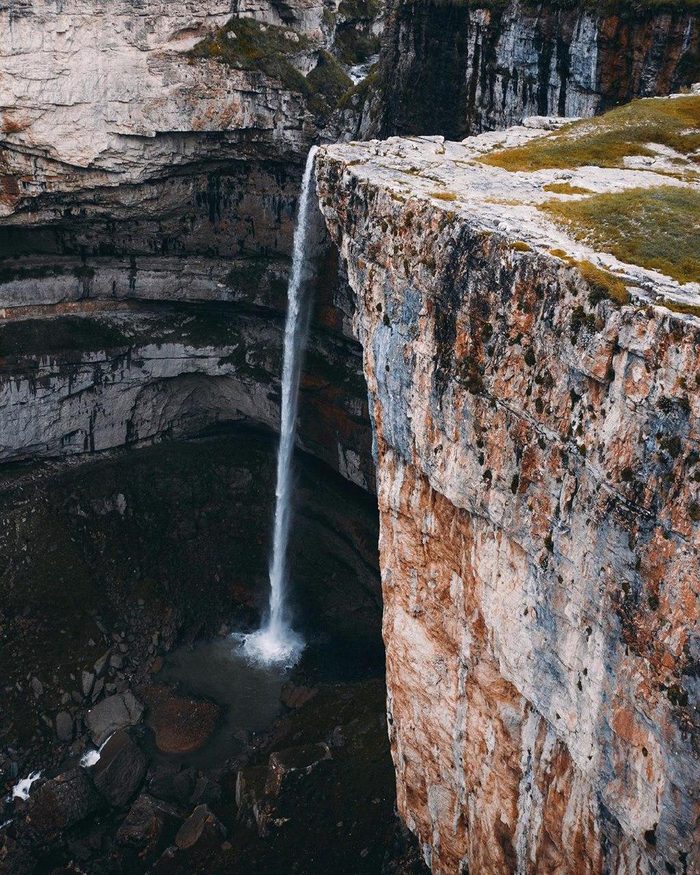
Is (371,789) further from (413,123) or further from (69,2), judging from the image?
(69,2)

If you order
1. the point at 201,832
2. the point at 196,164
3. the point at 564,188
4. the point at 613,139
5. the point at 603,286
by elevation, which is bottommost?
the point at 201,832

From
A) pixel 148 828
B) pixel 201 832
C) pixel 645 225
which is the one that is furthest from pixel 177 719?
pixel 645 225

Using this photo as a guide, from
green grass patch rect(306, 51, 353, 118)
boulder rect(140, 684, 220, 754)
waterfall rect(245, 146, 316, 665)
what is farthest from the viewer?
waterfall rect(245, 146, 316, 665)

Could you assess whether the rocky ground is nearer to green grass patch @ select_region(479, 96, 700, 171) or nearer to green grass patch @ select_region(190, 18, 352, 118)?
green grass patch @ select_region(190, 18, 352, 118)

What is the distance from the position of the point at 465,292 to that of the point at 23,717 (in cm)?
2735

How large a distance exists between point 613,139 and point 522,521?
502 inches

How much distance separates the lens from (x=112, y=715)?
34.9 m

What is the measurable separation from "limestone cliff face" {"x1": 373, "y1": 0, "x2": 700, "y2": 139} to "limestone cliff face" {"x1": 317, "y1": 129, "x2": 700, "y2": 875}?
9923mm

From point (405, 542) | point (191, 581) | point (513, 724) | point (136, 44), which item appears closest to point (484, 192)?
point (405, 542)

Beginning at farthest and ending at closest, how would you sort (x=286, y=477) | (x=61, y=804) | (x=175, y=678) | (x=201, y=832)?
(x=286, y=477) → (x=175, y=678) → (x=61, y=804) → (x=201, y=832)

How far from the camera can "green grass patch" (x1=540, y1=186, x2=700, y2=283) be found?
15.1 m

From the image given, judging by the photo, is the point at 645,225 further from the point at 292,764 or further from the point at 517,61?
the point at 292,764

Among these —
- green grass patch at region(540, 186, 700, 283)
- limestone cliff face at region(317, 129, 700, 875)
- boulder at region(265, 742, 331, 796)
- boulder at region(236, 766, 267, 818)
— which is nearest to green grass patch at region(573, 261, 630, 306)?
limestone cliff face at region(317, 129, 700, 875)

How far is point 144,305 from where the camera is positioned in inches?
1713
